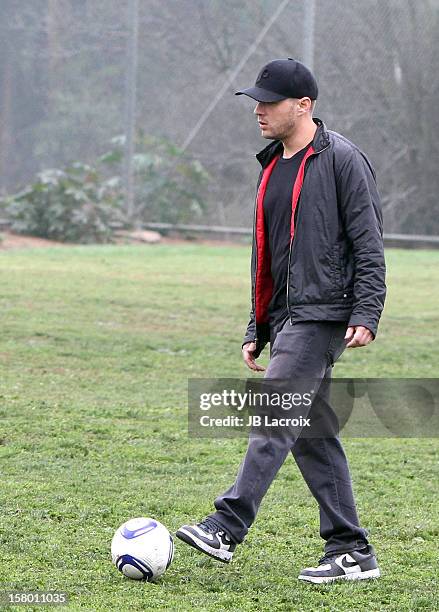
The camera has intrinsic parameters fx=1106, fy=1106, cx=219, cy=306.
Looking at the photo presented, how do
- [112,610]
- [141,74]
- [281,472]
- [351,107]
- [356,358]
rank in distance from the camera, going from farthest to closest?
[141,74] < [351,107] < [356,358] < [281,472] < [112,610]

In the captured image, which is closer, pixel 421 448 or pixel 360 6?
pixel 421 448

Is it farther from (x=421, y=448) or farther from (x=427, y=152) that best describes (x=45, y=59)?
(x=421, y=448)

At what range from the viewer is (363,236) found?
12.8ft

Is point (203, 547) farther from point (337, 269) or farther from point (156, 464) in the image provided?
point (156, 464)

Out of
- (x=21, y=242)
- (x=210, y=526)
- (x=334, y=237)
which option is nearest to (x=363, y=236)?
(x=334, y=237)

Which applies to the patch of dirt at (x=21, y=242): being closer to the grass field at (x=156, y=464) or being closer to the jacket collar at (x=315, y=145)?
the grass field at (x=156, y=464)

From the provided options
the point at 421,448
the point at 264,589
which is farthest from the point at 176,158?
the point at 264,589

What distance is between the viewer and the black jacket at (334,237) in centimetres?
389

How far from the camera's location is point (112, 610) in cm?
349

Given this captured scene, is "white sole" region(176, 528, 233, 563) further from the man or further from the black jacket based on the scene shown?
the black jacket

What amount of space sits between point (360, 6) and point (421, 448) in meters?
14.1

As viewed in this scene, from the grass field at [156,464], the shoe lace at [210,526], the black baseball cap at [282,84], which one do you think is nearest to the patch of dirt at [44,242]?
the grass field at [156,464]

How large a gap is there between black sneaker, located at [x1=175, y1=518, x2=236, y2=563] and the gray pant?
3 cm

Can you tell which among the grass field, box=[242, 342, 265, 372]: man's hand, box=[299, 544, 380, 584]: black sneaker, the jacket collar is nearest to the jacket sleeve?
the jacket collar
